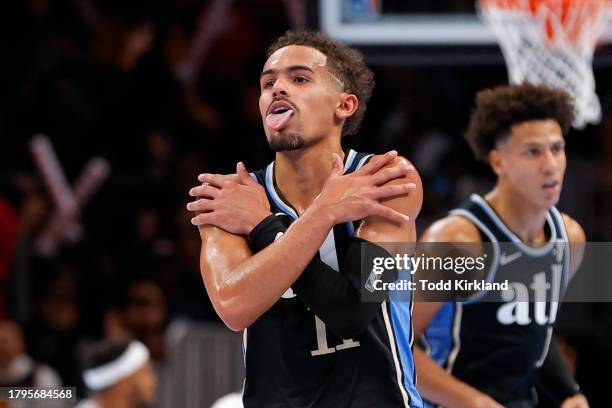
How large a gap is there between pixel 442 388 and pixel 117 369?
80.7 inches

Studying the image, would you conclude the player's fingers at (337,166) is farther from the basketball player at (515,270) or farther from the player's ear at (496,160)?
the player's ear at (496,160)

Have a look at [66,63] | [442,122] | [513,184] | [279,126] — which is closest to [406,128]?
[442,122]

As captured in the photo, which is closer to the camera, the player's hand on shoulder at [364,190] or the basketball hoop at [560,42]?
the player's hand on shoulder at [364,190]

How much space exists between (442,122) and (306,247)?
7.52 meters

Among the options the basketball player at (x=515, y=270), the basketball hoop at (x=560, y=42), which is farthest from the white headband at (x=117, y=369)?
the basketball hoop at (x=560, y=42)

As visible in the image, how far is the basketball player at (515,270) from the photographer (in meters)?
5.21

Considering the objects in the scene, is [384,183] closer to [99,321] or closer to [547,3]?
[547,3]

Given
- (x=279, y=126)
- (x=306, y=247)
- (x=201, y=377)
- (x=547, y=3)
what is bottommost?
(x=201, y=377)

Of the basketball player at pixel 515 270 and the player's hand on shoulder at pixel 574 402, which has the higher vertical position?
the basketball player at pixel 515 270

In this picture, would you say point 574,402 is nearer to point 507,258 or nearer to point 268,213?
point 507,258

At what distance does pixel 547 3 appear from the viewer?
728 centimetres

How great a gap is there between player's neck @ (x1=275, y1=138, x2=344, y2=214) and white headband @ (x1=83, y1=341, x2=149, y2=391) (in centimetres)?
224

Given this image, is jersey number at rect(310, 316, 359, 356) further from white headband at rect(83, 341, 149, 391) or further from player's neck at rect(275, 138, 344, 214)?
white headband at rect(83, 341, 149, 391)

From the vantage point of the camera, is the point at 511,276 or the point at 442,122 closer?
the point at 511,276
